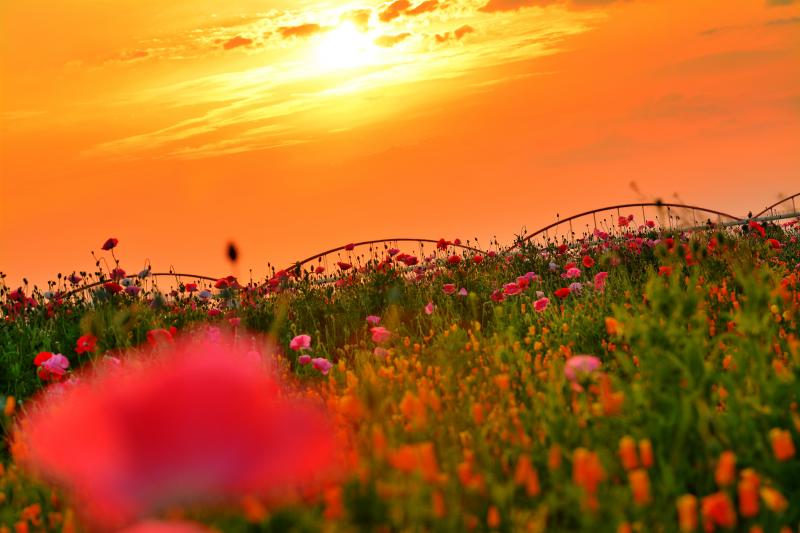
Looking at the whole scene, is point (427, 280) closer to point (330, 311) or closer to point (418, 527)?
point (330, 311)

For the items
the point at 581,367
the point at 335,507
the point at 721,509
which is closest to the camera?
the point at 335,507

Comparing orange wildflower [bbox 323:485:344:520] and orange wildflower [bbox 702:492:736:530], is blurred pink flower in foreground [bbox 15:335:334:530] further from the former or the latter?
orange wildflower [bbox 702:492:736:530]

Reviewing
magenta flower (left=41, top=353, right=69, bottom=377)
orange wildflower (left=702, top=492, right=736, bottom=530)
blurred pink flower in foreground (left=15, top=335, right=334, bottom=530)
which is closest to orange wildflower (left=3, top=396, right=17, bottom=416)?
blurred pink flower in foreground (left=15, top=335, right=334, bottom=530)

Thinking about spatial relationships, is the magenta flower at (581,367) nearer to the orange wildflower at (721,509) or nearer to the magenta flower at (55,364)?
the orange wildflower at (721,509)

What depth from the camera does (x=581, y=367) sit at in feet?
10.3

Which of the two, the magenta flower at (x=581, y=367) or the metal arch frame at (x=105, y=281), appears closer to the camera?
the magenta flower at (x=581, y=367)

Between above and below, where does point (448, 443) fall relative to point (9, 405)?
below

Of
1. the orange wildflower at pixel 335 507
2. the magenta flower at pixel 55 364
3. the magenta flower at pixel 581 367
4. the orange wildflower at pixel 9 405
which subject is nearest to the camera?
the orange wildflower at pixel 335 507

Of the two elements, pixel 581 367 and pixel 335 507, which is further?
pixel 581 367

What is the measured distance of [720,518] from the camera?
7.54 ft

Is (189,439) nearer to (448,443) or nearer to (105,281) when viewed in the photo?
(448,443)

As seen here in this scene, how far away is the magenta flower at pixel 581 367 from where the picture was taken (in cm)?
311

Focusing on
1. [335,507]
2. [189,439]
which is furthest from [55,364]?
[335,507]

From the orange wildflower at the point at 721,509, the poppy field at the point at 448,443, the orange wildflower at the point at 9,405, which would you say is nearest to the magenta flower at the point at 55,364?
the poppy field at the point at 448,443
